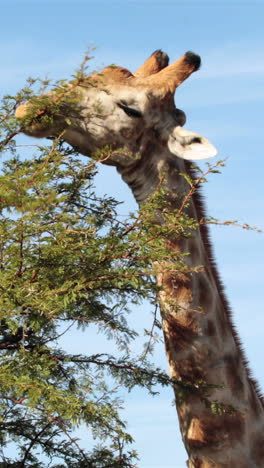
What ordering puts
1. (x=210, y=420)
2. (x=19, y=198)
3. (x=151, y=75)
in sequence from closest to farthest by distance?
1. (x=19, y=198)
2. (x=210, y=420)
3. (x=151, y=75)

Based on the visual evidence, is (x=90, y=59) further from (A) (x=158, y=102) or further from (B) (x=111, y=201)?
(B) (x=111, y=201)

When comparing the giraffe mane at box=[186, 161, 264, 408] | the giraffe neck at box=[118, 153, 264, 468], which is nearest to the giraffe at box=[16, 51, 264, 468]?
the giraffe neck at box=[118, 153, 264, 468]

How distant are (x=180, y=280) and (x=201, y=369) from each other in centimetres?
87

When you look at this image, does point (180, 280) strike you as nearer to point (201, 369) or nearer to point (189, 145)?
point (201, 369)

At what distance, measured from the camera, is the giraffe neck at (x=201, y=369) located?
7855 millimetres

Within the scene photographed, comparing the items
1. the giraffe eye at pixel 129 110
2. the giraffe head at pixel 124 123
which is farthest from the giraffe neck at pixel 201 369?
the giraffe eye at pixel 129 110

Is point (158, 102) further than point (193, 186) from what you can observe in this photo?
Yes

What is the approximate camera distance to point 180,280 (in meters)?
7.92

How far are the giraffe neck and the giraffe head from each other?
25cm

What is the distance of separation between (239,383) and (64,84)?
3.33 metres

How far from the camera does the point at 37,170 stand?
6758 millimetres

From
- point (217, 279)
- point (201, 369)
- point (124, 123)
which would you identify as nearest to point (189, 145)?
point (124, 123)

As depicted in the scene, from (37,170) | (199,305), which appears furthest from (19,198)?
(199,305)

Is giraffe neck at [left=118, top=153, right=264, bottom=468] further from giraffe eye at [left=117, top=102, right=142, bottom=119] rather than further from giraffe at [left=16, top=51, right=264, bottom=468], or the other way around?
giraffe eye at [left=117, top=102, right=142, bottom=119]
